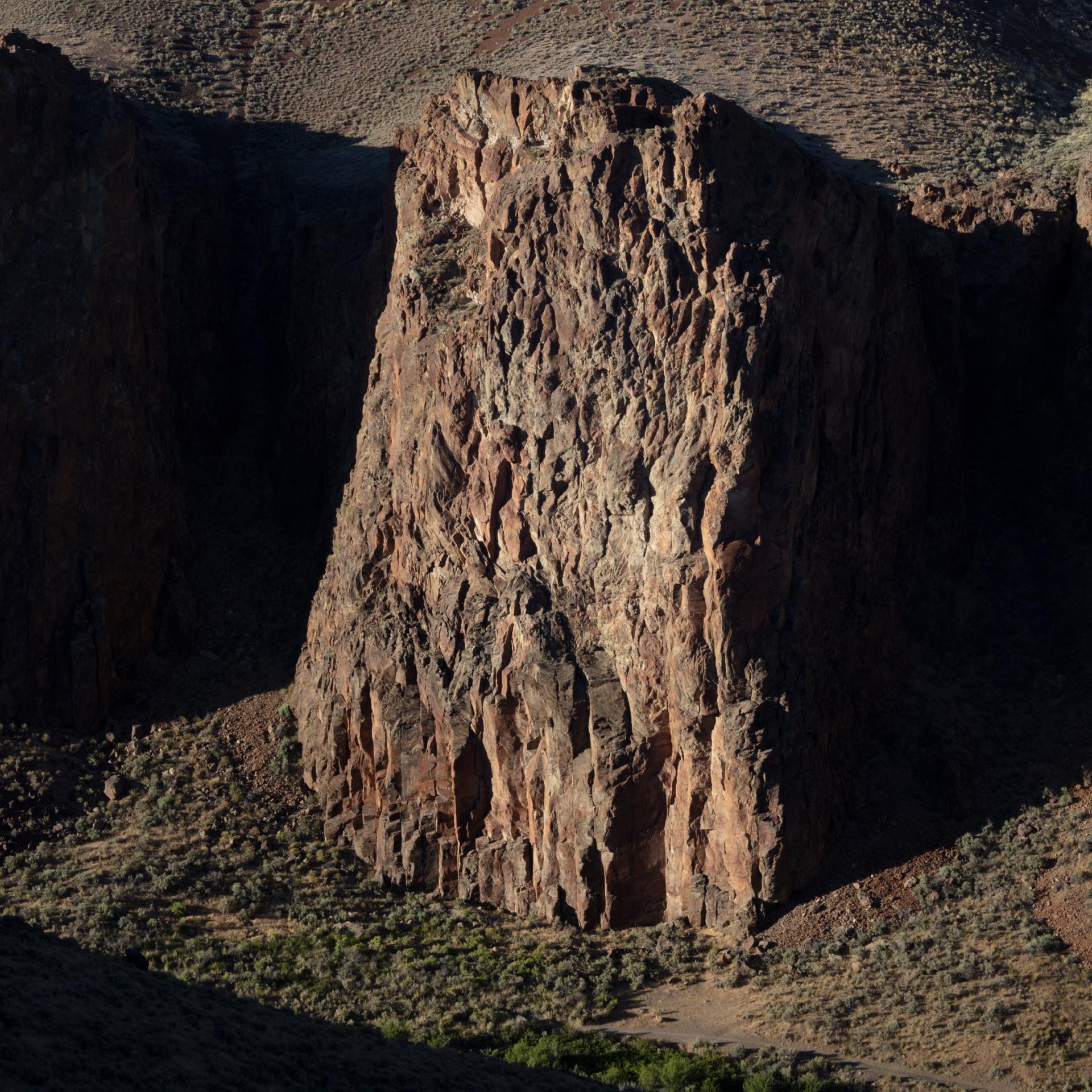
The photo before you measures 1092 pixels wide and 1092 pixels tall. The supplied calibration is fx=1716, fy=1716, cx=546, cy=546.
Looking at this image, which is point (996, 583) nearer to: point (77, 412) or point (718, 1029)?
point (718, 1029)

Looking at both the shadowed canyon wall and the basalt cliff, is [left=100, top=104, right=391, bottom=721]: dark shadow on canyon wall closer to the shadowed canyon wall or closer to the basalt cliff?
the shadowed canyon wall

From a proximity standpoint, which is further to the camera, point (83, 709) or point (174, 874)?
point (83, 709)

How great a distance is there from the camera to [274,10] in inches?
2968

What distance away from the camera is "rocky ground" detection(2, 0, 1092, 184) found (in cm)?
5994

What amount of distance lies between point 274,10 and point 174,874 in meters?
45.7

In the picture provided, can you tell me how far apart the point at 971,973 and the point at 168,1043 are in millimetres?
18104

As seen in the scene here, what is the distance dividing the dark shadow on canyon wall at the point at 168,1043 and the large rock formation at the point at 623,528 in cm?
859

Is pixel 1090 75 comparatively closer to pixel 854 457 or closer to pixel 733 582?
pixel 854 457

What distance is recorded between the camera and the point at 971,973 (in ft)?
122

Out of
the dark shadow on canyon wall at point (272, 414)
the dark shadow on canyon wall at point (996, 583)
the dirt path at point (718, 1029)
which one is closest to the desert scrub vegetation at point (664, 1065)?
the dirt path at point (718, 1029)

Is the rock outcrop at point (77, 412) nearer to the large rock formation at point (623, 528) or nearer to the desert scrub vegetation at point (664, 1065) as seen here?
the large rock formation at point (623, 528)

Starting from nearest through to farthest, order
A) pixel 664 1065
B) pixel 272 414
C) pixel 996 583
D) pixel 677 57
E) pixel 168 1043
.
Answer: pixel 168 1043 → pixel 664 1065 → pixel 996 583 → pixel 272 414 → pixel 677 57

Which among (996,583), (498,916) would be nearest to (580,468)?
(498,916)

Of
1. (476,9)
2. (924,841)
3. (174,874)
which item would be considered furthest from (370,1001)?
(476,9)
